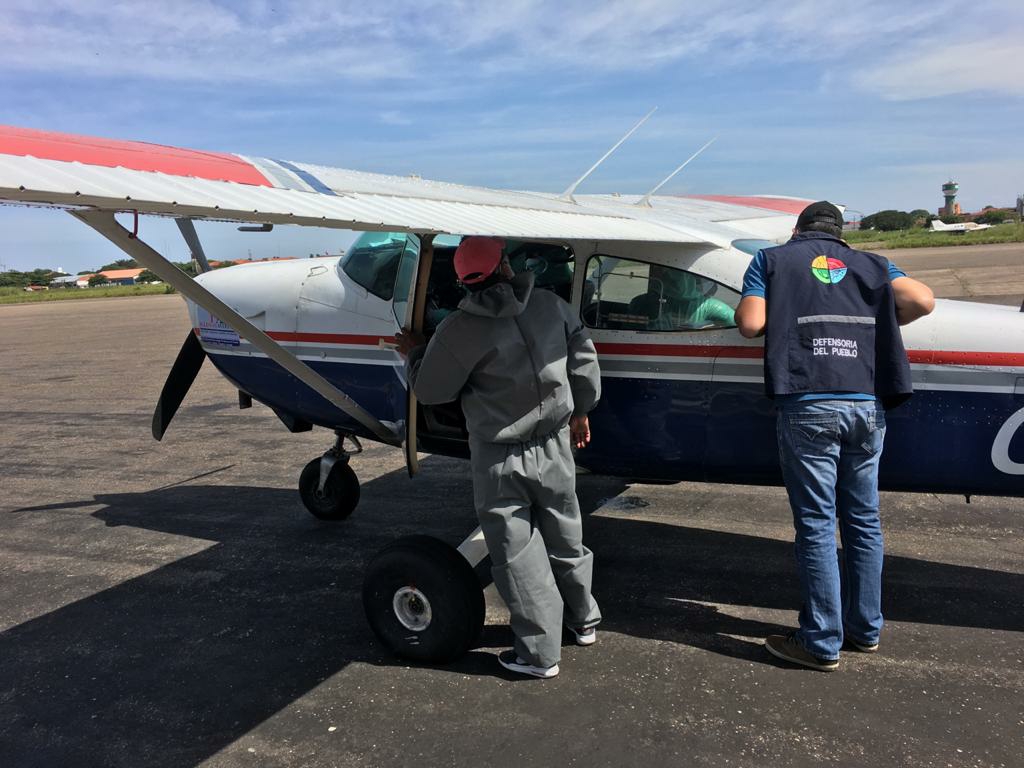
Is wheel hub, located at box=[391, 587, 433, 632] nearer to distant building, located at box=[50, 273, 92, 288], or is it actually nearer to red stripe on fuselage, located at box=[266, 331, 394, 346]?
red stripe on fuselage, located at box=[266, 331, 394, 346]

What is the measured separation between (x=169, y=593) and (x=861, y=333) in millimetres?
3761

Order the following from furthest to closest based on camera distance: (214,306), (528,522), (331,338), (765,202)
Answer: (765,202), (331,338), (214,306), (528,522)

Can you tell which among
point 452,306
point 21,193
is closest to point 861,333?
point 452,306

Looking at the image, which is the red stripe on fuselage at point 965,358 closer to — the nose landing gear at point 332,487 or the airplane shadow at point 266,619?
the airplane shadow at point 266,619

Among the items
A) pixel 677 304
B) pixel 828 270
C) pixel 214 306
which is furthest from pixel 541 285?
pixel 214 306

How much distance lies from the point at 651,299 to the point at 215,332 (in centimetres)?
300

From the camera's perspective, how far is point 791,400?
2945mm

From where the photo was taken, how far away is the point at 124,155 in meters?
2.73

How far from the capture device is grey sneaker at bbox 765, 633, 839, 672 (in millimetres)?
3061

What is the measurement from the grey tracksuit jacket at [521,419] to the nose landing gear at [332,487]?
2.16 metres

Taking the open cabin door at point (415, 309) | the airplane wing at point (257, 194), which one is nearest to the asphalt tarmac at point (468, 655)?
the open cabin door at point (415, 309)

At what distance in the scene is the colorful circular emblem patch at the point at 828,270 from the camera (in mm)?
2924

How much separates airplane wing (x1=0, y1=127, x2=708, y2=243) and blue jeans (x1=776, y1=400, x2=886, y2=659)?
108 centimetres

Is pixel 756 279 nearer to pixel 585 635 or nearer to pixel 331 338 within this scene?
pixel 585 635
